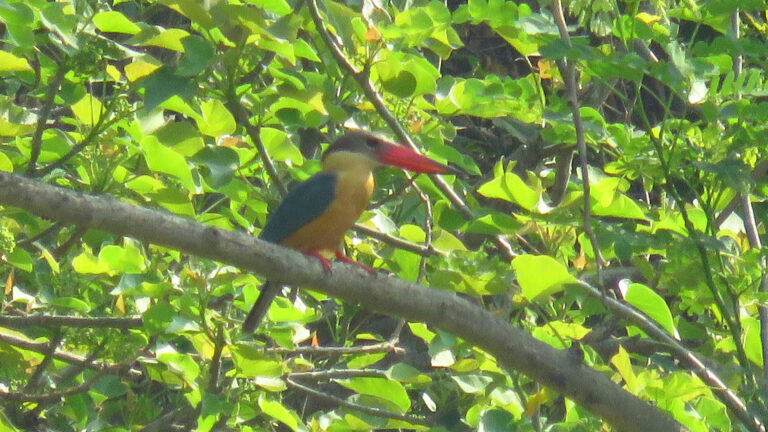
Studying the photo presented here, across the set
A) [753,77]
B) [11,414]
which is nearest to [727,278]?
[753,77]

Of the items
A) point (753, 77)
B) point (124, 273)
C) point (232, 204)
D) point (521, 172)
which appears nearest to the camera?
point (753, 77)

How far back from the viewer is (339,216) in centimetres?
382

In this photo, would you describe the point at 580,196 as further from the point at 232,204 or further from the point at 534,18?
the point at 232,204

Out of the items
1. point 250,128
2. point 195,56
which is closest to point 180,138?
point 250,128

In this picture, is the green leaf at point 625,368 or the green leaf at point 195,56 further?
the green leaf at point 625,368

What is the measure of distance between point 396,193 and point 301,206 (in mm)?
335

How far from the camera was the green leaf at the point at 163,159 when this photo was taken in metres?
3.02

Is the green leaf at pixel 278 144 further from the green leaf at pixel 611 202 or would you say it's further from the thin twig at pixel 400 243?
the green leaf at pixel 611 202

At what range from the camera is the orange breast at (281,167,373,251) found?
150 inches

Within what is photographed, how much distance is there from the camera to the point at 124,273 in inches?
130

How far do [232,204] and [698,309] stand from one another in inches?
62.4

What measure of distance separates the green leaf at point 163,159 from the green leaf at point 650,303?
4.14 feet

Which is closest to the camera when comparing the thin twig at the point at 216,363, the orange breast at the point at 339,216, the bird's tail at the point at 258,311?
the thin twig at the point at 216,363

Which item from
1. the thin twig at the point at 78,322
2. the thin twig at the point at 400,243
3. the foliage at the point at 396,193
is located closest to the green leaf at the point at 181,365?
the foliage at the point at 396,193
